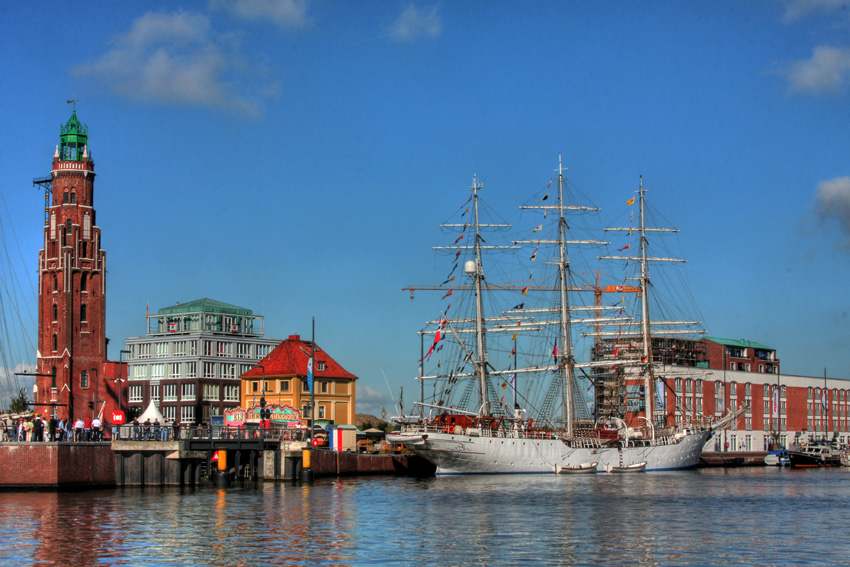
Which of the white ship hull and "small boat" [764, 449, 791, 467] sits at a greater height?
the white ship hull

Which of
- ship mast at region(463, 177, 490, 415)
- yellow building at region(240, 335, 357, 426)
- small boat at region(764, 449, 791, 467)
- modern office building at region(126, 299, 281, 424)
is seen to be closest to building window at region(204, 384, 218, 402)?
modern office building at region(126, 299, 281, 424)

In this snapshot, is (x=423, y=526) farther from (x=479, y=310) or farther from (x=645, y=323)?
(x=645, y=323)

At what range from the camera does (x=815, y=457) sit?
114312 millimetres

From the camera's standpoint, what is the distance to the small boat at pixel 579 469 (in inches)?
3780

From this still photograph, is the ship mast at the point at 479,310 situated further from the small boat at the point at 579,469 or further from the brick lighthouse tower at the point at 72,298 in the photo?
the brick lighthouse tower at the point at 72,298

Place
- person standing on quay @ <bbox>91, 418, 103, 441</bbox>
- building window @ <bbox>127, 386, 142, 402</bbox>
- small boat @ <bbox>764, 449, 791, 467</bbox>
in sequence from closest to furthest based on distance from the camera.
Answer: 1. person standing on quay @ <bbox>91, 418, 103, 441</bbox>
2. small boat @ <bbox>764, 449, 791, 467</bbox>
3. building window @ <bbox>127, 386, 142, 402</bbox>

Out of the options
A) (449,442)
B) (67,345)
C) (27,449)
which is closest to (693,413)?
(449,442)

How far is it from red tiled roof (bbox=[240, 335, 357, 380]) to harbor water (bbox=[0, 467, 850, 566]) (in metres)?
52.2

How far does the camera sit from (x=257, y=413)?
290ft

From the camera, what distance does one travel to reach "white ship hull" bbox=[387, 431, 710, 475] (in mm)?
88875

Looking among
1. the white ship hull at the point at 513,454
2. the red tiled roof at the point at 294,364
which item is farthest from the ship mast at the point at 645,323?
the red tiled roof at the point at 294,364

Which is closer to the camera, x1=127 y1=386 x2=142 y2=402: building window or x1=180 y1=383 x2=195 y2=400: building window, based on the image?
x1=180 y1=383 x2=195 y2=400: building window

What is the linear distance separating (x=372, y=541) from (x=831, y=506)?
2853 centimetres

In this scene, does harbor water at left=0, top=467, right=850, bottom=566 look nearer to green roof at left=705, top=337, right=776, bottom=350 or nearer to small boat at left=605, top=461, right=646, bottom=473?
small boat at left=605, top=461, right=646, bottom=473
